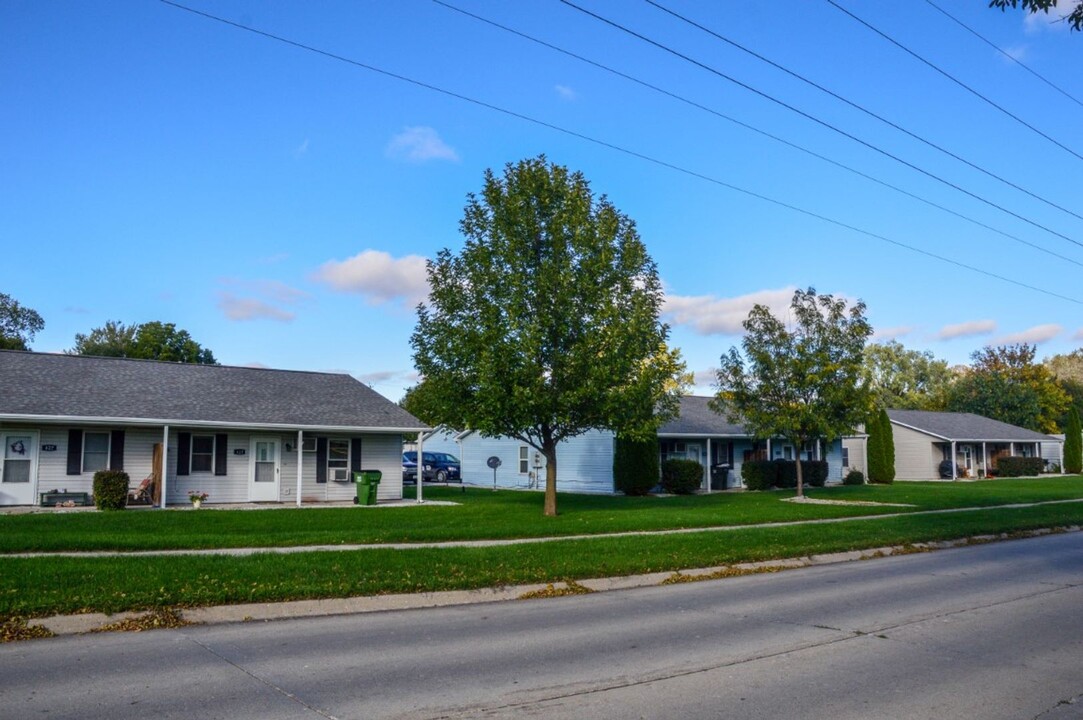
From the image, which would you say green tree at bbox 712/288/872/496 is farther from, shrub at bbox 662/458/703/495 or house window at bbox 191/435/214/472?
house window at bbox 191/435/214/472

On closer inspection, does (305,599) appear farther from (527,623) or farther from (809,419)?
(809,419)

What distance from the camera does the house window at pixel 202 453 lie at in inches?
1094

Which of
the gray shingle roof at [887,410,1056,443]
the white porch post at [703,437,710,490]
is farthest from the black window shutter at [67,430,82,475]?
the gray shingle roof at [887,410,1056,443]

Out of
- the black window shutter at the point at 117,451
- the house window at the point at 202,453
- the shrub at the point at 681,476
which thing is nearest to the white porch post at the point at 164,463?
the black window shutter at the point at 117,451

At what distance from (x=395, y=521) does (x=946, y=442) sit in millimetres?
43321

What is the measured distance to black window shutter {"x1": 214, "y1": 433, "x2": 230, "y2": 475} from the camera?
1106 inches

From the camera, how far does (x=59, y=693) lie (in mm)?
6746

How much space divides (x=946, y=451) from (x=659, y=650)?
2097 inches

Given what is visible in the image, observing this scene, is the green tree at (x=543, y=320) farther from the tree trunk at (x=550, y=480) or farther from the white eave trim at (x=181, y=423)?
the white eave trim at (x=181, y=423)

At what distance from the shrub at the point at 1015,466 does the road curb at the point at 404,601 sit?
45586 mm

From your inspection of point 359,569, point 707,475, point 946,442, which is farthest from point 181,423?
point 946,442

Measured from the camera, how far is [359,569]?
12.6 m

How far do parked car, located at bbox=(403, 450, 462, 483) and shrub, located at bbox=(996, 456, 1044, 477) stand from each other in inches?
1354

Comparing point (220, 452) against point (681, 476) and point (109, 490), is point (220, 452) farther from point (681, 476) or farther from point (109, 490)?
point (681, 476)
